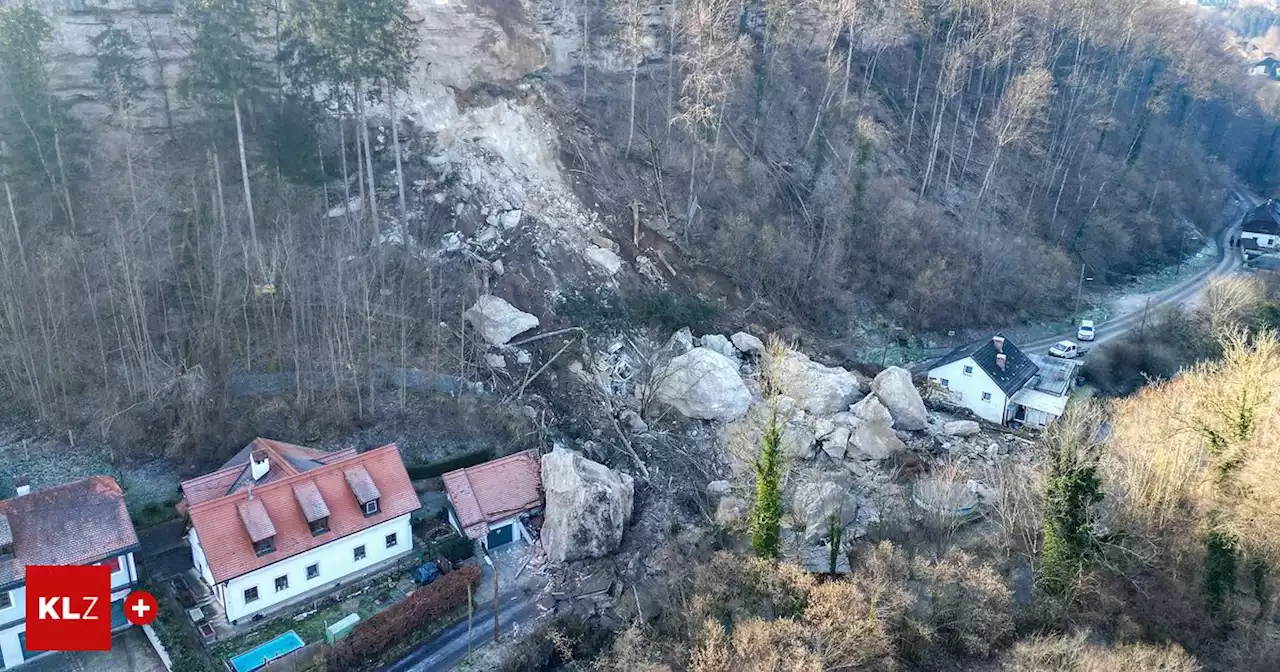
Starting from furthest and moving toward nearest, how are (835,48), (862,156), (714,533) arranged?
(835,48) < (862,156) < (714,533)

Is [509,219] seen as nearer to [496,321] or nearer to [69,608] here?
[496,321]

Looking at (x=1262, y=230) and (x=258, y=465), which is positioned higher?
(x=258, y=465)

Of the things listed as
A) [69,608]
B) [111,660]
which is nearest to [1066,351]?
[111,660]

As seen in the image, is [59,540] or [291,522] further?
[291,522]

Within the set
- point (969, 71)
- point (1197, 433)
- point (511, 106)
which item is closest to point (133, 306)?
point (511, 106)

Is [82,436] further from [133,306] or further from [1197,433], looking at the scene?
[1197,433]
